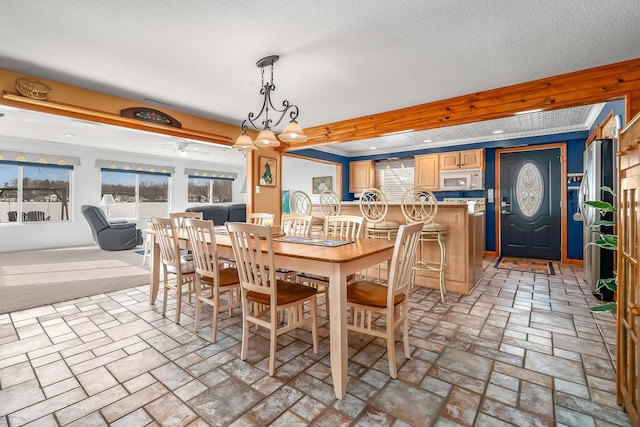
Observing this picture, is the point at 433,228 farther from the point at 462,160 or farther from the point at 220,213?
the point at 220,213

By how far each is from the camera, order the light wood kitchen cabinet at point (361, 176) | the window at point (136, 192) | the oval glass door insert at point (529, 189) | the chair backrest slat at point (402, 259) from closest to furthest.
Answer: the chair backrest slat at point (402, 259) → the oval glass door insert at point (529, 189) → the light wood kitchen cabinet at point (361, 176) → the window at point (136, 192)

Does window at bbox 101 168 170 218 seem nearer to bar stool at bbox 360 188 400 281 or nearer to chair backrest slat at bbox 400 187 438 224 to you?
bar stool at bbox 360 188 400 281

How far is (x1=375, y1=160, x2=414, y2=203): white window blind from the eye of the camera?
22.1 feet

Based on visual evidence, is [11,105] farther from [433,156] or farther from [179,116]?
[433,156]

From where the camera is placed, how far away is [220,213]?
253 inches

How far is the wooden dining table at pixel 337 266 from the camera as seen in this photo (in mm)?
1658

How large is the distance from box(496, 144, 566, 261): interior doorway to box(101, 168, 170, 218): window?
27.5 feet

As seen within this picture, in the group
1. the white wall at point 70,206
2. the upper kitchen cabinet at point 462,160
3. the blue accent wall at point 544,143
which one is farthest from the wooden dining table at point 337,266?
the white wall at point 70,206

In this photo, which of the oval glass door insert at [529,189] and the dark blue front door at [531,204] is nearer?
the dark blue front door at [531,204]

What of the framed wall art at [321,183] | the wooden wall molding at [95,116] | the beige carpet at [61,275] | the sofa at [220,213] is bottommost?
the beige carpet at [61,275]

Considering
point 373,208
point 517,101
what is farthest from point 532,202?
point 373,208

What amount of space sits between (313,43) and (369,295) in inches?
73.9

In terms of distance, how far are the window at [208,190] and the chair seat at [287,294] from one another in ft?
26.3

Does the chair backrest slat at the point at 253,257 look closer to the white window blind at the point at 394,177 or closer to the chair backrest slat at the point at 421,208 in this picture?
the chair backrest slat at the point at 421,208
